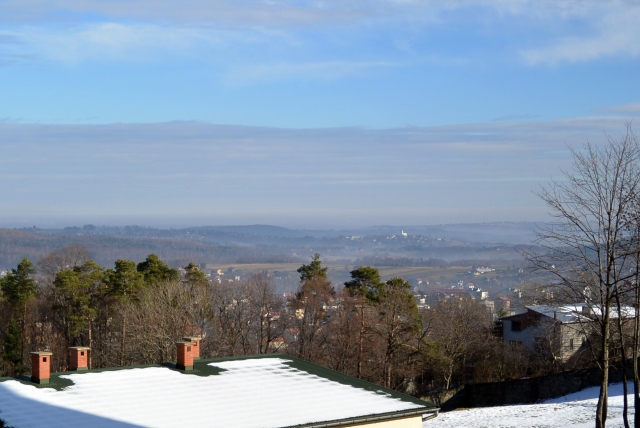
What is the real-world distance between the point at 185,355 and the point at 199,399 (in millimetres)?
2947

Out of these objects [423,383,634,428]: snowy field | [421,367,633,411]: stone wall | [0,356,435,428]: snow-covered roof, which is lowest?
[421,367,633,411]: stone wall

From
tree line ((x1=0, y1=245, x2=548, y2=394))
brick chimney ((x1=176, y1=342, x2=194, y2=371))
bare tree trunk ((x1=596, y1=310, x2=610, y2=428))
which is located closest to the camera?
bare tree trunk ((x1=596, y1=310, x2=610, y2=428))

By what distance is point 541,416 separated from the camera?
3066 centimetres

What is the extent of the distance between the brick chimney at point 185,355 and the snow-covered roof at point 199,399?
0.83 ft

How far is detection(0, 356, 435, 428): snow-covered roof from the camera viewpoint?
16500 millimetres

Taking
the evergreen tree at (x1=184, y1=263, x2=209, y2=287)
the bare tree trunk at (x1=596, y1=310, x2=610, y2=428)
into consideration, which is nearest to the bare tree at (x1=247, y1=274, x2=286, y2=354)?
the evergreen tree at (x1=184, y1=263, x2=209, y2=287)

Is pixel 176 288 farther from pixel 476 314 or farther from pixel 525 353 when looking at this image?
pixel 476 314

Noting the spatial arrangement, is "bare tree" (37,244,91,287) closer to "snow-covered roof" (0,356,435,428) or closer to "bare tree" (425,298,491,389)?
"bare tree" (425,298,491,389)

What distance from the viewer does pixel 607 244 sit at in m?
17.9

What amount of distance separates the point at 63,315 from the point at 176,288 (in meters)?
13.2

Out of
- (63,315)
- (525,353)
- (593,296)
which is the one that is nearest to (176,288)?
(63,315)

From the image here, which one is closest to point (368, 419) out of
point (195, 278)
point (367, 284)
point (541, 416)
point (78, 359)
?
point (78, 359)

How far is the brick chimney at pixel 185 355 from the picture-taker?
2083 centimetres

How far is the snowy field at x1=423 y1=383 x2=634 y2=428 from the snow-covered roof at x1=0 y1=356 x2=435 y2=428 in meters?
11.1
